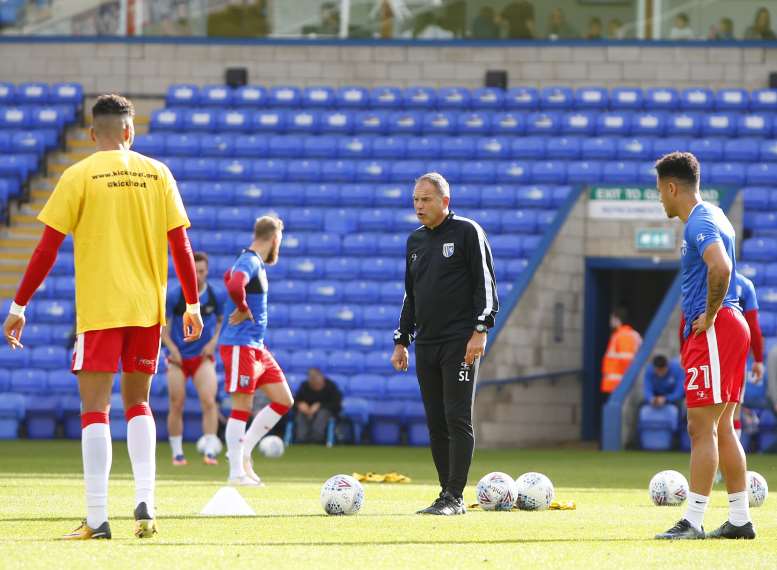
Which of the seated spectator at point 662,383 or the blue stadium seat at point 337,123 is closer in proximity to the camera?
the seated spectator at point 662,383

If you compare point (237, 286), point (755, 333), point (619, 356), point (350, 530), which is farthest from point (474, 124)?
point (350, 530)

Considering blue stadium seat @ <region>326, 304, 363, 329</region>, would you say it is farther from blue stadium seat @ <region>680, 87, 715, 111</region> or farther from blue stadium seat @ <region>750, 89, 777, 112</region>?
blue stadium seat @ <region>750, 89, 777, 112</region>

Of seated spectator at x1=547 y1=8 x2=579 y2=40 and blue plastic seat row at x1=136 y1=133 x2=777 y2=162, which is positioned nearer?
blue plastic seat row at x1=136 y1=133 x2=777 y2=162

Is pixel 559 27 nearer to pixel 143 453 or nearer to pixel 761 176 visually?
pixel 761 176

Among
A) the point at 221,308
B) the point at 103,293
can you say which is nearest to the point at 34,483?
the point at 221,308

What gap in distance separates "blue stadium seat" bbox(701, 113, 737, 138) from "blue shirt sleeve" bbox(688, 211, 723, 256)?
17.4 m

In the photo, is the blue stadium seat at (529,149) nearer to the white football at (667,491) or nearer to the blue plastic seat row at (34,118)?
the blue plastic seat row at (34,118)

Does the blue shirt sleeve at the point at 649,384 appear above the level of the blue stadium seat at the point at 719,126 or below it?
below

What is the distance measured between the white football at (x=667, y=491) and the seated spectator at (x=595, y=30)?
1742 centimetres

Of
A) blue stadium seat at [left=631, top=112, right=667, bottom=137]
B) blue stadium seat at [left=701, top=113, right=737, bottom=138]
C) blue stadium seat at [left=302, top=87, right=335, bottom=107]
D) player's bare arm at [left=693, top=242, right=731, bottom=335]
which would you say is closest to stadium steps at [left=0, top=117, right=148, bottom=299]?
blue stadium seat at [left=302, top=87, right=335, bottom=107]

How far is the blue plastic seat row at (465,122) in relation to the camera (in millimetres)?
24969

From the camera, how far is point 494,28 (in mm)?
27797

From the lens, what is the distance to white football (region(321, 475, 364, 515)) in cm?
962

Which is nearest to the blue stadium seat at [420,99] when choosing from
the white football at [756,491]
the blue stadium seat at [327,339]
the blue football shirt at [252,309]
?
the blue stadium seat at [327,339]
